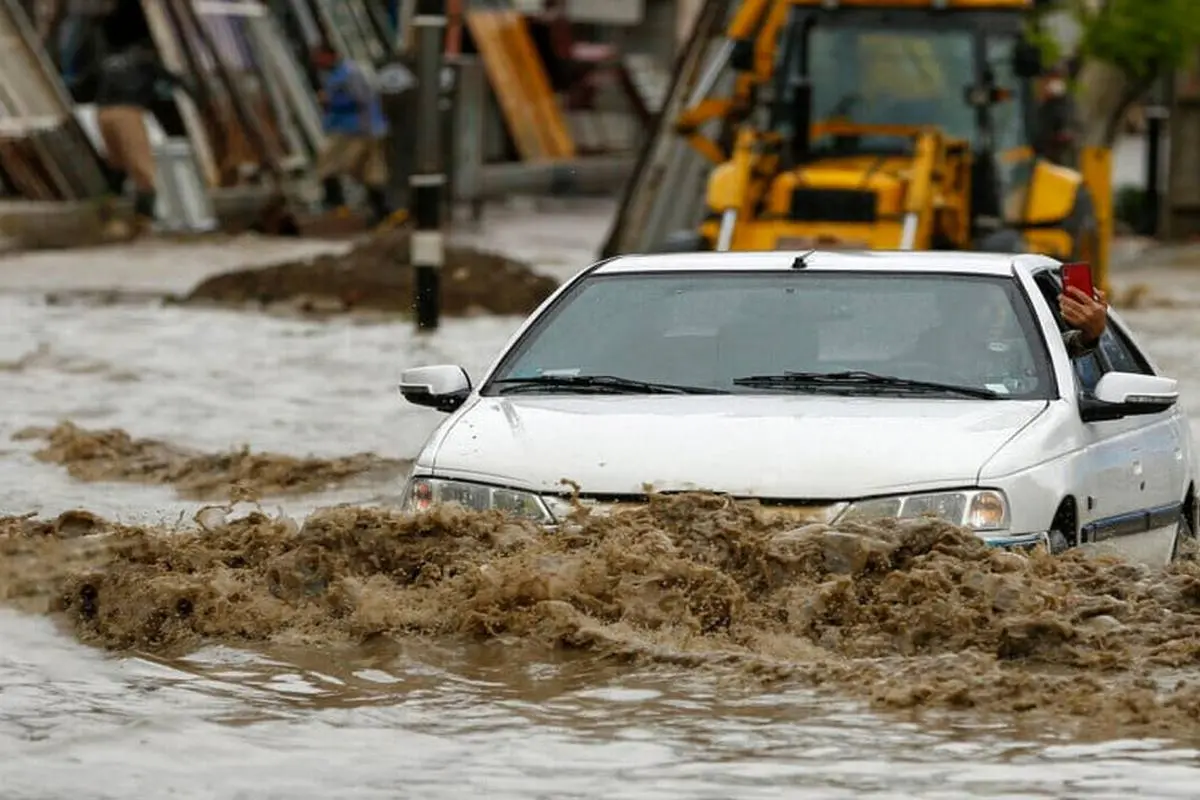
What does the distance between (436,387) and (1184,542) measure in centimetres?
269

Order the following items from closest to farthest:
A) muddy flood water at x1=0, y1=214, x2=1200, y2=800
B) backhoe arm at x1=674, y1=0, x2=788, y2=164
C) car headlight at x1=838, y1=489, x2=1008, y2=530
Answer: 1. muddy flood water at x1=0, y1=214, x2=1200, y2=800
2. car headlight at x1=838, y1=489, x2=1008, y2=530
3. backhoe arm at x1=674, y1=0, x2=788, y2=164

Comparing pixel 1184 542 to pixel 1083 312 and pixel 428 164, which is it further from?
pixel 428 164

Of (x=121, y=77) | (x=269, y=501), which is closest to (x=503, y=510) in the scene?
(x=269, y=501)

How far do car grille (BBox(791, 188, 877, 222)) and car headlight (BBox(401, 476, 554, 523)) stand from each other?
37.1 feet

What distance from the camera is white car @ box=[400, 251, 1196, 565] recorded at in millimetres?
9375

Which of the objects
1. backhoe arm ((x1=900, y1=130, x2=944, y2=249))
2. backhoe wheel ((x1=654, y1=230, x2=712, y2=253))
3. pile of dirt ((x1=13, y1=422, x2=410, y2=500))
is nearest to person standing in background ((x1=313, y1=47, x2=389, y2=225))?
backhoe wheel ((x1=654, y1=230, x2=712, y2=253))

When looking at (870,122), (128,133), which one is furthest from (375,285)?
(128,133)

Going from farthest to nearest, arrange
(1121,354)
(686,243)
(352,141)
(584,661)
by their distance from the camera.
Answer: (352,141)
(686,243)
(1121,354)
(584,661)

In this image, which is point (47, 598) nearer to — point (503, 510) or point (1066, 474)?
point (503, 510)

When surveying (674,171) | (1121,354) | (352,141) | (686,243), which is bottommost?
(352,141)

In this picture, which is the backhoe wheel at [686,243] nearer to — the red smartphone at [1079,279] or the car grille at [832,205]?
the car grille at [832,205]

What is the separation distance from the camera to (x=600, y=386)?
10312 mm

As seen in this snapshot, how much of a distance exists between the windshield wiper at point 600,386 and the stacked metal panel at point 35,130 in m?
22.2

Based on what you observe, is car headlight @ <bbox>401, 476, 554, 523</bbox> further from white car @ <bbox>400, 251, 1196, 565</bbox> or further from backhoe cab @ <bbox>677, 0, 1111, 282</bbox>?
backhoe cab @ <bbox>677, 0, 1111, 282</bbox>
